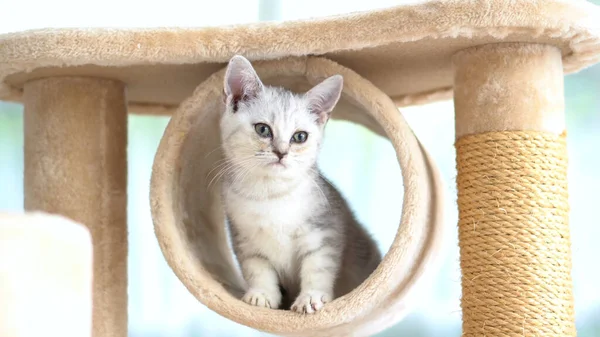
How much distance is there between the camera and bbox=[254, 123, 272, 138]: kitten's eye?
164cm

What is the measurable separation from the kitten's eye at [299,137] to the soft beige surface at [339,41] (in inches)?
7.1

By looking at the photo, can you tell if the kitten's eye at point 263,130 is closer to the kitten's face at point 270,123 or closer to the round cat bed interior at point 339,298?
the kitten's face at point 270,123

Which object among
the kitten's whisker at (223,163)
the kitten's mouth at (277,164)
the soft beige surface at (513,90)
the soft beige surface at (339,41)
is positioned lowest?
the kitten's mouth at (277,164)

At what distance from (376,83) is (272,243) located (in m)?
0.54

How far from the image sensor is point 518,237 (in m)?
1.51

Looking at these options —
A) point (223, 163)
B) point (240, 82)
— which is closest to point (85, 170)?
point (223, 163)

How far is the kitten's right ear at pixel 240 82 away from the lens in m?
1.57

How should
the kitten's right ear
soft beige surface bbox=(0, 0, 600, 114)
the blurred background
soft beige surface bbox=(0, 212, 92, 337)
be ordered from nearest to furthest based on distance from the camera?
soft beige surface bbox=(0, 212, 92, 337) → soft beige surface bbox=(0, 0, 600, 114) → the kitten's right ear → the blurred background

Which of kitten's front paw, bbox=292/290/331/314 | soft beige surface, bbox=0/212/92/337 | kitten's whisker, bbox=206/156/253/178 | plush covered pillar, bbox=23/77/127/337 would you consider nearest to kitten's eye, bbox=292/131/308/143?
kitten's whisker, bbox=206/156/253/178

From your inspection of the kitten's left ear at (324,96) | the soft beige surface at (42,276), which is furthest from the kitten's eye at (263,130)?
the soft beige surface at (42,276)

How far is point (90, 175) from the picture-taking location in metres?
1.82

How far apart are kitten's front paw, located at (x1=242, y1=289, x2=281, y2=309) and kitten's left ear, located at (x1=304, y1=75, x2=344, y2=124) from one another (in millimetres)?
426

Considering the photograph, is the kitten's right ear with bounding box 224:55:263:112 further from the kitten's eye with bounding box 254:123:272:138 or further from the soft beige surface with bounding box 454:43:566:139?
the soft beige surface with bounding box 454:43:566:139

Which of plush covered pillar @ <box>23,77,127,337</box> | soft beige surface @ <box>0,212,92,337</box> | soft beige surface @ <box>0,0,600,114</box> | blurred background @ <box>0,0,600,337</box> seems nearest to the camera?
soft beige surface @ <box>0,212,92,337</box>
